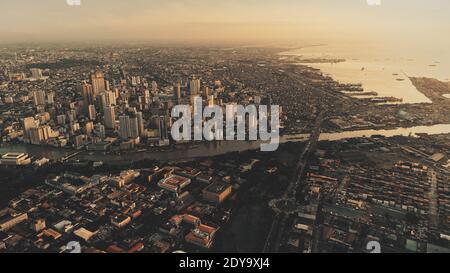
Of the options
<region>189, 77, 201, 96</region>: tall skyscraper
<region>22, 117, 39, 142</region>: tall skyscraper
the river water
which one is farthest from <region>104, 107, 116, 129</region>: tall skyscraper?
<region>189, 77, 201, 96</region>: tall skyscraper

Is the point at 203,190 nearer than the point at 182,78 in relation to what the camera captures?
Yes

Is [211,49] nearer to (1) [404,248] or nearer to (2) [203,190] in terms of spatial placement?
(2) [203,190]

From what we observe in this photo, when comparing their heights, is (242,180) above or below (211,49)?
below

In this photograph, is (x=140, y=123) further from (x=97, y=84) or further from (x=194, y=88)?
→ (x=97, y=84)

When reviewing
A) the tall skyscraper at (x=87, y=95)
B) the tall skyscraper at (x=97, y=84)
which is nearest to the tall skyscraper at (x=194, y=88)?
the tall skyscraper at (x=97, y=84)

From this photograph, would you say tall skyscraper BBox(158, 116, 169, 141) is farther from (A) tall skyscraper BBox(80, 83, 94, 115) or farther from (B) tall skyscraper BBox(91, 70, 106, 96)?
(B) tall skyscraper BBox(91, 70, 106, 96)

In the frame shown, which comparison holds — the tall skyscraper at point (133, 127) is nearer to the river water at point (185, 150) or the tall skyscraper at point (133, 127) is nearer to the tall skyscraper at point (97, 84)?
the river water at point (185, 150)

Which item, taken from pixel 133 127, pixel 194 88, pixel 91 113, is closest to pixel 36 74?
pixel 91 113
